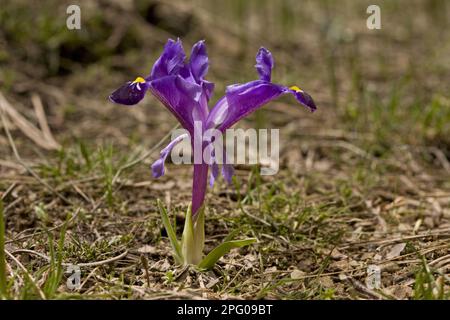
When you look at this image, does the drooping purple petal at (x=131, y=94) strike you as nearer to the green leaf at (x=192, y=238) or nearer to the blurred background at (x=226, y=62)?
the green leaf at (x=192, y=238)

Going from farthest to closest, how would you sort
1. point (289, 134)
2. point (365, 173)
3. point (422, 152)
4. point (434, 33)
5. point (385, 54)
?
point (434, 33) → point (385, 54) → point (289, 134) → point (422, 152) → point (365, 173)

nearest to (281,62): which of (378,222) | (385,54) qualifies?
(385,54)

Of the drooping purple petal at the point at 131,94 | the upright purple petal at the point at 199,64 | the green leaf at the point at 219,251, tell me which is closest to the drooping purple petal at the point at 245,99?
the upright purple petal at the point at 199,64

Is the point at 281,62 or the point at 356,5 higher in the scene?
the point at 356,5

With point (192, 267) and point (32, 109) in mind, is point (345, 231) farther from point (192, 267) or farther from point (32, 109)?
point (32, 109)

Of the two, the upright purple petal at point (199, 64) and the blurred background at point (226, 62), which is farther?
the blurred background at point (226, 62)
